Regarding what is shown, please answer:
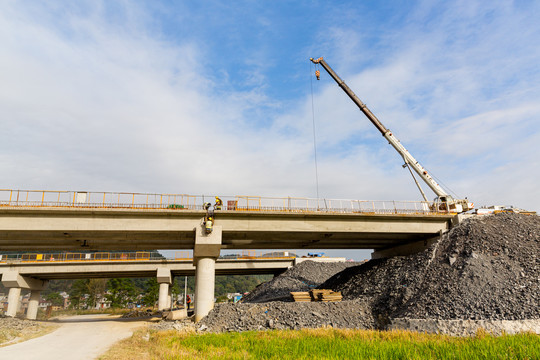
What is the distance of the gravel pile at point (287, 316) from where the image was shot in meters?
21.9

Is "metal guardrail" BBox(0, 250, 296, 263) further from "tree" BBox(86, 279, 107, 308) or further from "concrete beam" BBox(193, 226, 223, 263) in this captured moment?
"tree" BBox(86, 279, 107, 308)

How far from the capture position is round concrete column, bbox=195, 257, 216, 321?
2566 centimetres

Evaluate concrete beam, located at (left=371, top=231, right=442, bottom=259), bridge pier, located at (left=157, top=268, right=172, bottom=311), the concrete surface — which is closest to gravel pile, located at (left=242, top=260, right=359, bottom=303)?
the concrete surface

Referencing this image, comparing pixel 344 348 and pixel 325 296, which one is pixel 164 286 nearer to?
pixel 325 296

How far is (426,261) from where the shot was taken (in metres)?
26.8

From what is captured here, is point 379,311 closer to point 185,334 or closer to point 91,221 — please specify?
point 185,334

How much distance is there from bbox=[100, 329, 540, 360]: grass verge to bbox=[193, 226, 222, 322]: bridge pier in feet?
32.2

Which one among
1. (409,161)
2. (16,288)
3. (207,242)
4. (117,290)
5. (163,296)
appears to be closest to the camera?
(207,242)

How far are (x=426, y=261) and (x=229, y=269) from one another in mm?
30318

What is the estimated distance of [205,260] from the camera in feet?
89.1

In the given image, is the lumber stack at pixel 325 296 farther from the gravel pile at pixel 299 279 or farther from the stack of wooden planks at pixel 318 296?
the gravel pile at pixel 299 279

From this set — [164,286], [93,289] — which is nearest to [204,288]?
[164,286]

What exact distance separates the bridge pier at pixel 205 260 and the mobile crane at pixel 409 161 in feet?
69.1

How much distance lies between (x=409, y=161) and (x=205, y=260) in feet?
78.7
